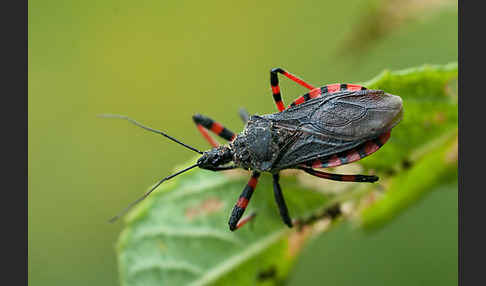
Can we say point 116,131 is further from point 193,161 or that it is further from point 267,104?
point 193,161

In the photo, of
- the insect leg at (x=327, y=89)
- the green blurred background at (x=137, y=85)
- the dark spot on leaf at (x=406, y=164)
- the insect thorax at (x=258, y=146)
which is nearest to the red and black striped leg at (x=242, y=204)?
the insect thorax at (x=258, y=146)

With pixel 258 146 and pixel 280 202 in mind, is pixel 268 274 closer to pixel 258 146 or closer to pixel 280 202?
pixel 280 202

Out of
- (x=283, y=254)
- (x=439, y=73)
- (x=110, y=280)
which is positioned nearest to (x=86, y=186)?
(x=110, y=280)

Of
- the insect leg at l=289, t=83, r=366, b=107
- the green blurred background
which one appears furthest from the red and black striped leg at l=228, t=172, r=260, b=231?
the green blurred background

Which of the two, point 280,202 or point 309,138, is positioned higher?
point 309,138

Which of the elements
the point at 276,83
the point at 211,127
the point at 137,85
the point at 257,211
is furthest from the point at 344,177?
the point at 137,85

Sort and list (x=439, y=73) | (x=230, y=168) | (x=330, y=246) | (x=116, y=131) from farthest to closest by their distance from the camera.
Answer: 1. (x=116, y=131)
2. (x=330, y=246)
3. (x=230, y=168)
4. (x=439, y=73)
